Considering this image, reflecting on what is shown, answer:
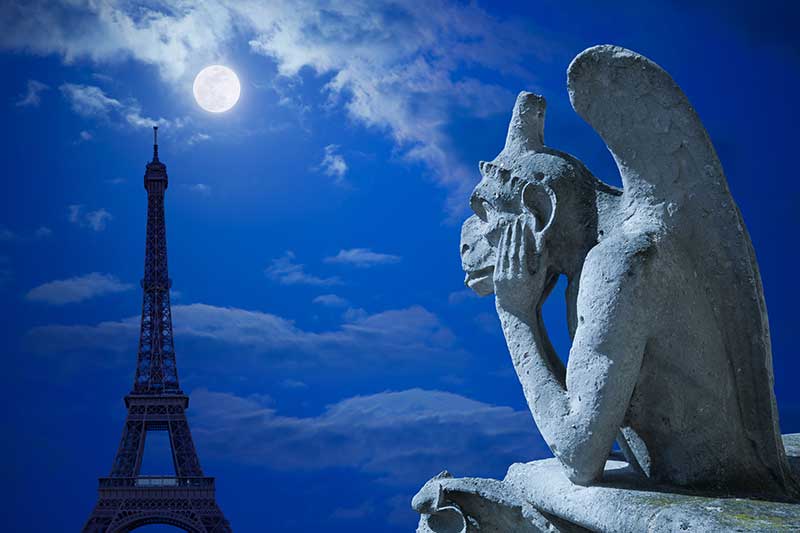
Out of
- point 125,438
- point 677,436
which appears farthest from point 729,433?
point 125,438

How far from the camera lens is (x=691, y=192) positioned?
3041mm

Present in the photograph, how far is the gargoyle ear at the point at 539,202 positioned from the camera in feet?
10.9

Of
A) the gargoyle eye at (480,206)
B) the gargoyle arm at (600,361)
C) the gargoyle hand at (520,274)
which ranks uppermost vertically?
the gargoyle eye at (480,206)

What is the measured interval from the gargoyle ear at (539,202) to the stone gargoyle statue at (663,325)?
0.19 metres

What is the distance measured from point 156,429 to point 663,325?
23878 mm

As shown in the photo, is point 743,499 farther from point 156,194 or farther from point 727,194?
point 156,194

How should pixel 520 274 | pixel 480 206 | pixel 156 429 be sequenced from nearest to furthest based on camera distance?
pixel 520 274, pixel 480 206, pixel 156 429

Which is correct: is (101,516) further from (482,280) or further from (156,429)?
(482,280)

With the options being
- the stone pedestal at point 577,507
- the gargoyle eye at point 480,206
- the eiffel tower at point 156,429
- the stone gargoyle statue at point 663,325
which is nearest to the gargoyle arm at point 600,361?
the stone gargoyle statue at point 663,325

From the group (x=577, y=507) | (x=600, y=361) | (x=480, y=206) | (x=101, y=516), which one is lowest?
(x=577, y=507)

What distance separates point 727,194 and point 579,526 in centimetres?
114

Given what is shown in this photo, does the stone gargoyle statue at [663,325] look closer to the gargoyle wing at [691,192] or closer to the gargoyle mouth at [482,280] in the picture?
the gargoyle wing at [691,192]

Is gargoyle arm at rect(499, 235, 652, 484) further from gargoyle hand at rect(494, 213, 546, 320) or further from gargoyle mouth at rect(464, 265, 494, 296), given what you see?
gargoyle mouth at rect(464, 265, 494, 296)

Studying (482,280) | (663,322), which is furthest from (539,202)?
(663,322)
